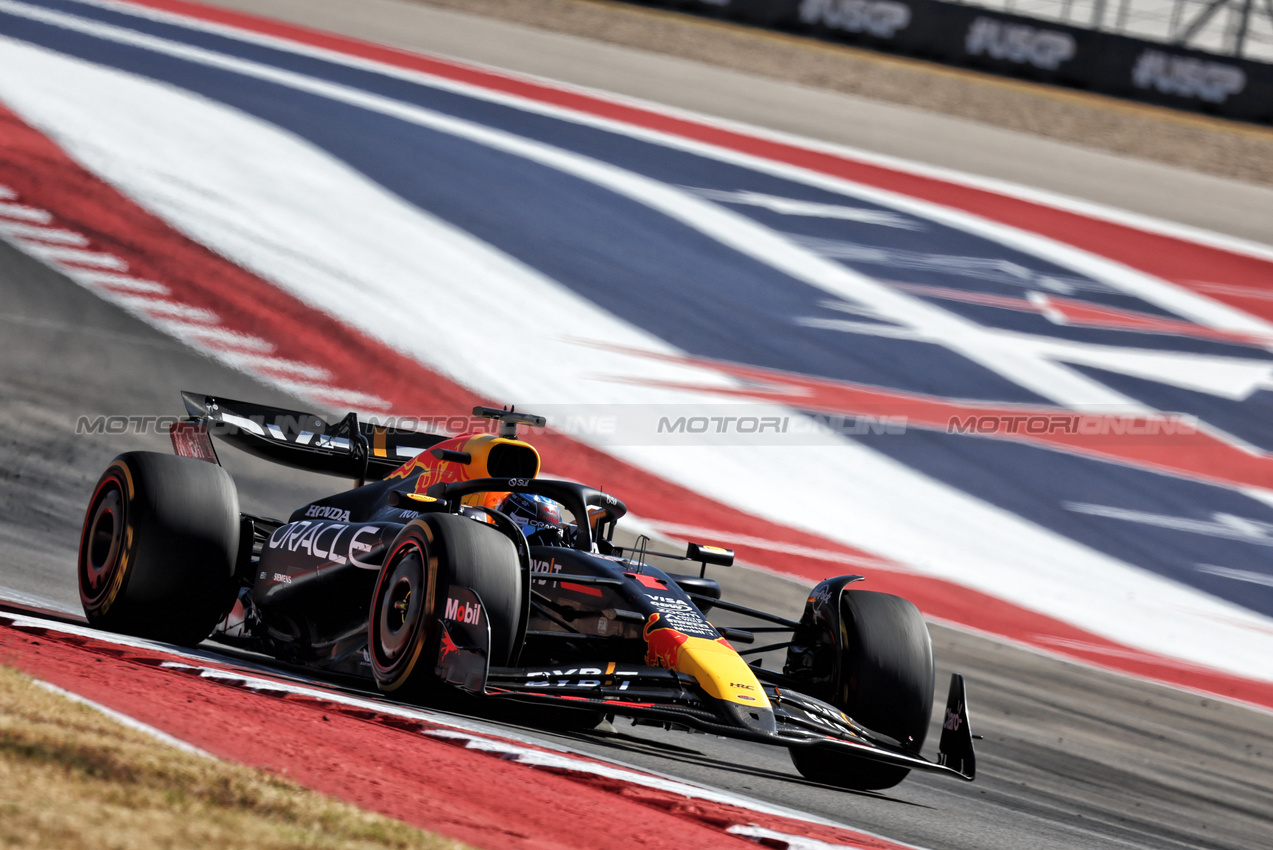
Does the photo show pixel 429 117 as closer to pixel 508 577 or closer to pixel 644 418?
pixel 644 418

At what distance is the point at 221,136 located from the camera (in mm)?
16250

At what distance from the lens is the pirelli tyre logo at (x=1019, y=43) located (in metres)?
24.5

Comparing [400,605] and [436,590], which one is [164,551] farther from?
[436,590]

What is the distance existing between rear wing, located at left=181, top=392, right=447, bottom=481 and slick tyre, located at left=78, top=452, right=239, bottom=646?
1.00 metres

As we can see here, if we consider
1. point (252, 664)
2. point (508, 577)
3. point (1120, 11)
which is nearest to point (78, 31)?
point (252, 664)

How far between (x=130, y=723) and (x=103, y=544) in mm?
3004

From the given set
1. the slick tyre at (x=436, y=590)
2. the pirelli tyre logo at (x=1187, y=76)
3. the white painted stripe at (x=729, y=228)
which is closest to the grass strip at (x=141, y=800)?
the slick tyre at (x=436, y=590)

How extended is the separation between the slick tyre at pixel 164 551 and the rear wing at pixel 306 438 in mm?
1005

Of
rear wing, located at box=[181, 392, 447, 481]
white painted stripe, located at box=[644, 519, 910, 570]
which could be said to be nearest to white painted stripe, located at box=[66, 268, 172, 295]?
white painted stripe, located at box=[644, 519, 910, 570]

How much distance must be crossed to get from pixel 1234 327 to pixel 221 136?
39.8ft

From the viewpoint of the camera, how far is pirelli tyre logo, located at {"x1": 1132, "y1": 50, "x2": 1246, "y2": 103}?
78.7ft

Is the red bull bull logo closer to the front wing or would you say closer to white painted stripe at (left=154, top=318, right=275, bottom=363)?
the front wing

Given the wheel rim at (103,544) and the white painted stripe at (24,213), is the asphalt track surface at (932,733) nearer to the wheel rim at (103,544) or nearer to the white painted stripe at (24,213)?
the white painted stripe at (24,213)

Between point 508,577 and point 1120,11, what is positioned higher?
point 1120,11
